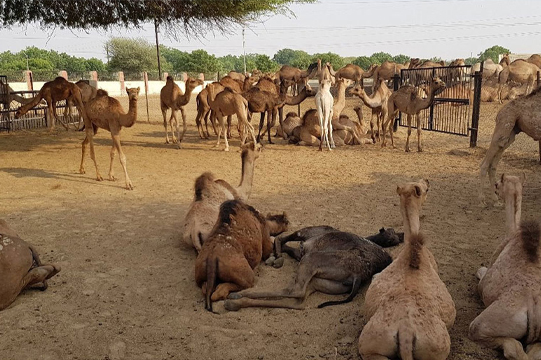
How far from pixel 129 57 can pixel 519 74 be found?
1975 inches

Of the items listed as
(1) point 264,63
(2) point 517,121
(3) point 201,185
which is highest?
(1) point 264,63

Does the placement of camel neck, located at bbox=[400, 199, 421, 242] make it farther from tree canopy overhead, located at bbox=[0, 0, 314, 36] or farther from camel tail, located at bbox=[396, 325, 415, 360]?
tree canopy overhead, located at bbox=[0, 0, 314, 36]

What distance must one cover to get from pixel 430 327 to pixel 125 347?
245 centimetres

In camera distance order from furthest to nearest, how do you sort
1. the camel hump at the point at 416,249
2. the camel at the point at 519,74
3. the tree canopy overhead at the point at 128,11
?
the camel at the point at 519,74
the tree canopy overhead at the point at 128,11
the camel hump at the point at 416,249

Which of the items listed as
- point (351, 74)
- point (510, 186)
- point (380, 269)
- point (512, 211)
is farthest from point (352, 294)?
point (351, 74)

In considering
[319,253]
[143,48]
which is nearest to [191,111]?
[319,253]

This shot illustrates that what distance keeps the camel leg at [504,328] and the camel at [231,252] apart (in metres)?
2.26

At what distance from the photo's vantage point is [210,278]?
15.7 ft

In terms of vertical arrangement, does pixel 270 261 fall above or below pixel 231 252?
below

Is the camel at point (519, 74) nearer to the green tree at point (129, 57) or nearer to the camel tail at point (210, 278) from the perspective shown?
the camel tail at point (210, 278)

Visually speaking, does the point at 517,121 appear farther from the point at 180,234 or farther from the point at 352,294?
the point at 180,234

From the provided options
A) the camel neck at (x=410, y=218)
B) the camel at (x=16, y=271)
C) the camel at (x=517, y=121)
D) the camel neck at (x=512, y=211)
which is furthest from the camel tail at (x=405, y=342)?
the camel at (x=517, y=121)

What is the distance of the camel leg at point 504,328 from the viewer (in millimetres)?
3545

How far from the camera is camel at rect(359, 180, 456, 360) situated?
3.34m
